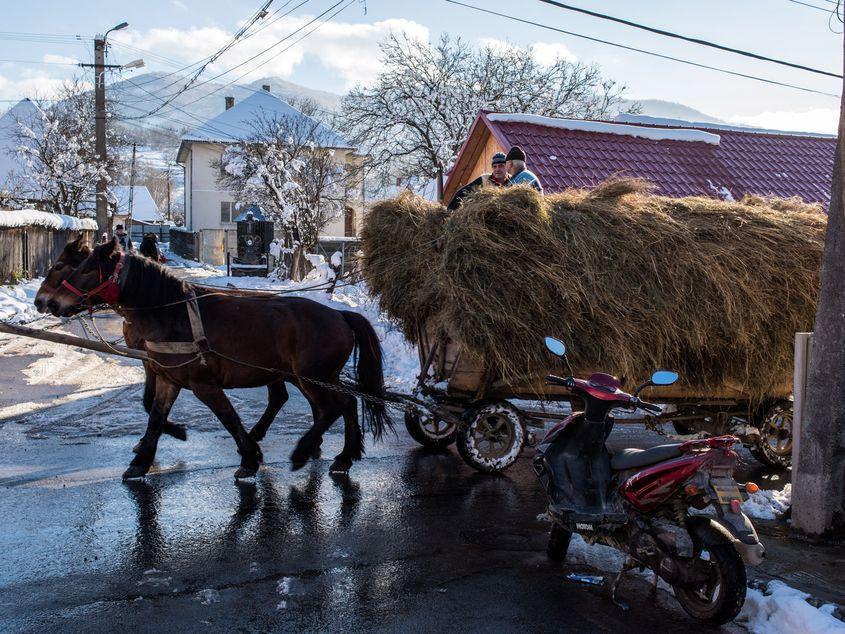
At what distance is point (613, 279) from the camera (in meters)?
6.85

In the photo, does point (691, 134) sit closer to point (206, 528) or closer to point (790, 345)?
point (790, 345)

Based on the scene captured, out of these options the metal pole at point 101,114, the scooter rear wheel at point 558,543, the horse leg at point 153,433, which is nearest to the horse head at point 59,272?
the horse leg at point 153,433

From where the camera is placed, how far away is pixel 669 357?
714cm

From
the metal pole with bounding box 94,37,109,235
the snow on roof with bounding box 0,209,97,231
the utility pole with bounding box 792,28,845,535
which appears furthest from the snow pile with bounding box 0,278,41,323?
the utility pole with bounding box 792,28,845,535

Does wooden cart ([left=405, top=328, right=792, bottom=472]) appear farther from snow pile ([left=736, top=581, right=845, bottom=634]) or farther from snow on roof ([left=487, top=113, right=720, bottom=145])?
snow on roof ([left=487, top=113, right=720, bottom=145])

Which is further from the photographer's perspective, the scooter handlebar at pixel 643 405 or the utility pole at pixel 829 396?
the utility pole at pixel 829 396

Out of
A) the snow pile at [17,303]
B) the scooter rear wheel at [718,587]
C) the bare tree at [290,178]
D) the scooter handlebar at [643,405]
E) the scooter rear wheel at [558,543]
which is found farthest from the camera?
the bare tree at [290,178]

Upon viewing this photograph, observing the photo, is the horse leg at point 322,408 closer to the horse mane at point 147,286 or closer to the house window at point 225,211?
the horse mane at point 147,286

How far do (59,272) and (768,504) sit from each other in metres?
6.44

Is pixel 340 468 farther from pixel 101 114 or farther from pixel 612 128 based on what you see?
pixel 101 114

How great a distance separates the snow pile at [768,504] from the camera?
244 inches

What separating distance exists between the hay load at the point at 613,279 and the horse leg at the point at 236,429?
191 cm

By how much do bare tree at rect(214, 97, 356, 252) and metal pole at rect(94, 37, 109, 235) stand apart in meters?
5.65

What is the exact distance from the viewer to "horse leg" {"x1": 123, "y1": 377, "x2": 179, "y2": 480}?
6.73 metres
